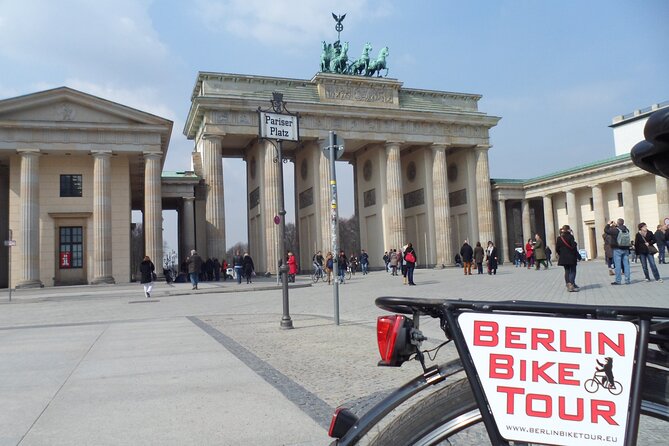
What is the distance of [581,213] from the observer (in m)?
54.8

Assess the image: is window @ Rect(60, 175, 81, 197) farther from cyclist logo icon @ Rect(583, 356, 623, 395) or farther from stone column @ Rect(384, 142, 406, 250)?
cyclist logo icon @ Rect(583, 356, 623, 395)

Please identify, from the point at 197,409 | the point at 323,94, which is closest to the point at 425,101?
the point at 323,94

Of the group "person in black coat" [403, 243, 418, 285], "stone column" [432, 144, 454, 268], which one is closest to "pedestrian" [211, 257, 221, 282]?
"person in black coat" [403, 243, 418, 285]

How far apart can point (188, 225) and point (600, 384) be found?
140 ft

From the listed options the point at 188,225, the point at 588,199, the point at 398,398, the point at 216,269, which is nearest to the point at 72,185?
the point at 188,225

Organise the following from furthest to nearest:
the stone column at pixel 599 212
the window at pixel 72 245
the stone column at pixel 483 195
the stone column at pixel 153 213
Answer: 1. the stone column at pixel 483 195
2. the stone column at pixel 599 212
3. the window at pixel 72 245
4. the stone column at pixel 153 213

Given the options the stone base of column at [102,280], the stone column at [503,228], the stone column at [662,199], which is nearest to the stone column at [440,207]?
the stone column at [503,228]

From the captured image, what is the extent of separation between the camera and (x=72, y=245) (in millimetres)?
36938

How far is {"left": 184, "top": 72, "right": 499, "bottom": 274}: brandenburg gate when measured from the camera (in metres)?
43.5

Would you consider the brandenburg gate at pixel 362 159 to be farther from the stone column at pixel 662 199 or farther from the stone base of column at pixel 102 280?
the stone column at pixel 662 199

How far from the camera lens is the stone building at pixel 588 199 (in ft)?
156

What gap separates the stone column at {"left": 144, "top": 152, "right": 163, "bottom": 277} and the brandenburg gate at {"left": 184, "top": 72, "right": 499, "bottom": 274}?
19.7ft

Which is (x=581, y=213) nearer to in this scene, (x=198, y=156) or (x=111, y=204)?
(x=198, y=156)

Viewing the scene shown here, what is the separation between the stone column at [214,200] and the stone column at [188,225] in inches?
47.0
